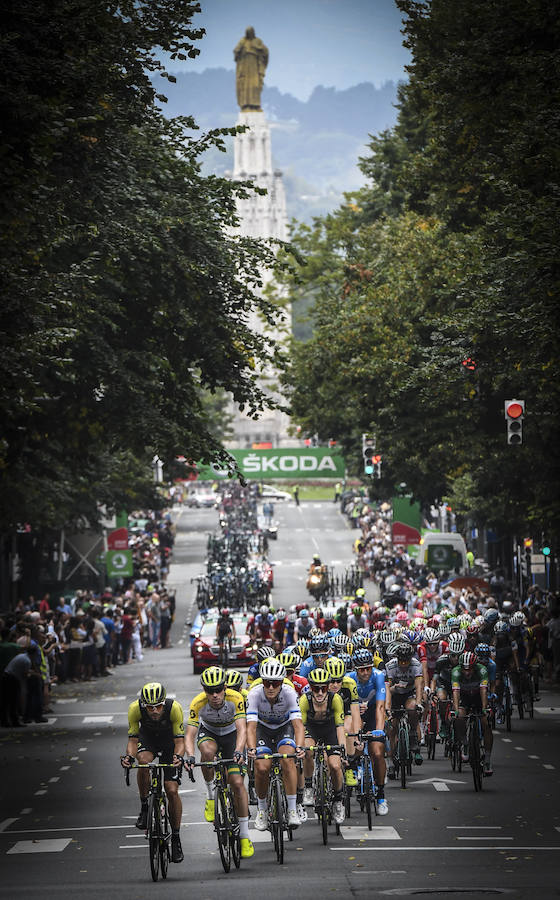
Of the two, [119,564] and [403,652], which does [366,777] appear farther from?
[119,564]

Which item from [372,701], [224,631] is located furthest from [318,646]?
[224,631]

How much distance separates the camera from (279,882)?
1378 cm

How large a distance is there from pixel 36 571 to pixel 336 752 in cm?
4176

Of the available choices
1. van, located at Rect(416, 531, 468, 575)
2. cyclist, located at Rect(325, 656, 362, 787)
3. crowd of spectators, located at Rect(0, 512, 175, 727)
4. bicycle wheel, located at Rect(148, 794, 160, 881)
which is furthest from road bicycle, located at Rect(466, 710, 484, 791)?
van, located at Rect(416, 531, 468, 575)

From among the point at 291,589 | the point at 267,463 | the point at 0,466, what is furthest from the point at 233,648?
the point at 267,463

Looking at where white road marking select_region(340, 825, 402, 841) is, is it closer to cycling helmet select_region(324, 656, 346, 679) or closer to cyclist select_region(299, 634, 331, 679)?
cycling helmet select_region(324, 656, 346, 679)

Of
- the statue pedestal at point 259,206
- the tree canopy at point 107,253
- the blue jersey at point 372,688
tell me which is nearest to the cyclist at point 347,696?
the blue jersey at point 372,688

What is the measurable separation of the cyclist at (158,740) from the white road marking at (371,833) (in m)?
2.37

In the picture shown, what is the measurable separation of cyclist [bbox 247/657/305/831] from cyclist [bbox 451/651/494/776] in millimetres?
4678

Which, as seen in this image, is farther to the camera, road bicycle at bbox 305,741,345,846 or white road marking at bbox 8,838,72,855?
white road marking at bbox 8,838,72,855

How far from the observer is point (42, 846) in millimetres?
16562

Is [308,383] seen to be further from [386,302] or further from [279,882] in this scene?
[279,882]

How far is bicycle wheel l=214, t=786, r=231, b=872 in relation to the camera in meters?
14.3

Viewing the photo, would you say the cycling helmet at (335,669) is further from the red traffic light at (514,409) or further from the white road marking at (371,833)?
the red traffic light at (514,409)
